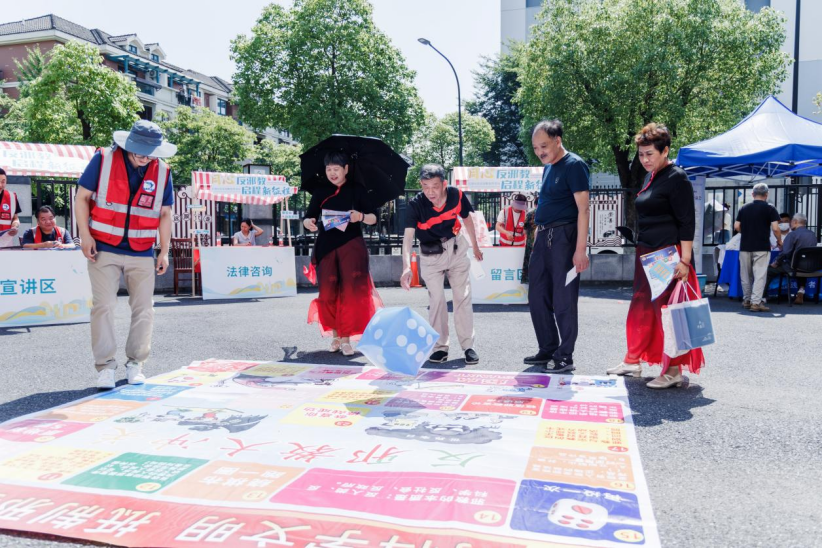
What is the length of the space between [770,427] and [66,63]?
32789 mm

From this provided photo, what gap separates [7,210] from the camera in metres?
8.30

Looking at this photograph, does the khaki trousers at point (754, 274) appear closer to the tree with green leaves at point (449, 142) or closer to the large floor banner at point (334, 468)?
the large floor banner at point (334, 468)

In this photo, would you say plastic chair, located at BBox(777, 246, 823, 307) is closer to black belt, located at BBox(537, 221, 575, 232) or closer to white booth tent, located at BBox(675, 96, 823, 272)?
white booth tent, located at BBox(675, 96, 823, 272)

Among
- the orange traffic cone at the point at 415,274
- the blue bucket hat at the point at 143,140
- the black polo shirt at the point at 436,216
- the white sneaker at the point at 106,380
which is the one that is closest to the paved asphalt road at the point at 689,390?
the white sneaker at the point at 106,380

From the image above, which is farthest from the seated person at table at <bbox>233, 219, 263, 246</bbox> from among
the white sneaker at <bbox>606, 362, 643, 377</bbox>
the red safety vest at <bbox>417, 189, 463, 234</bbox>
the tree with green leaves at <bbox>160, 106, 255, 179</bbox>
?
the tree with green leaves at <bbox>160, 106, 255, 179</bbox>

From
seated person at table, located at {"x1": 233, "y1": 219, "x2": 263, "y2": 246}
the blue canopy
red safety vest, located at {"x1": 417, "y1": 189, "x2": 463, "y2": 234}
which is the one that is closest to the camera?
red safety vest, located at {"x1": 417, "y1": 189, "x2": 463, "y2": 234}

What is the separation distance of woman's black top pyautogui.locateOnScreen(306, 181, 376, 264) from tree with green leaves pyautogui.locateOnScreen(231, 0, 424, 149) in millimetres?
20922

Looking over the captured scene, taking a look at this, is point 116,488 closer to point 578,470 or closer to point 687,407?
point 578,470

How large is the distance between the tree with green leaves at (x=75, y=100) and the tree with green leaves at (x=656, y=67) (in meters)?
21.5

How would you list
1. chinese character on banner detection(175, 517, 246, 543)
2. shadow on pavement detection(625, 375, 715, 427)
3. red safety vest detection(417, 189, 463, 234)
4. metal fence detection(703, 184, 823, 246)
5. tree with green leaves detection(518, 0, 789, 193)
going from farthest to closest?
tree with green leaves detection(518, 0, 789, 193) → metal fence detection(703, 184, 823, 246) → red safety vest detection(417, 189, 463, 234) → shadow on pavement detection(625, 375, 715, 427) → chinese character on banner detection(175, 517, 246, 543)

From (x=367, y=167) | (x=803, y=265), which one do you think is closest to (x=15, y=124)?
(x=367, y=167)

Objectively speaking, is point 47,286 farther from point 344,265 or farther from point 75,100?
point 75,100

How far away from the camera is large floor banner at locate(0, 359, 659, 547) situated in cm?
228

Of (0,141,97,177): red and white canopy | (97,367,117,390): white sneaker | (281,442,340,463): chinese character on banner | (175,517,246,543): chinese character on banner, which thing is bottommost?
(281,442,340,463): chinese character on banner
